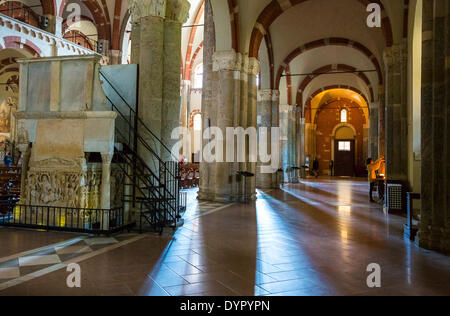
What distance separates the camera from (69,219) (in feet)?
19.8

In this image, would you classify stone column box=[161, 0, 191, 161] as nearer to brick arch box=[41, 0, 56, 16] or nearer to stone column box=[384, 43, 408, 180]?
stone column box=[384, 43, 408, 180]

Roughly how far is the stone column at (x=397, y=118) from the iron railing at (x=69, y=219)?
27.3 ft

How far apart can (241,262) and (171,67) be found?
440cm

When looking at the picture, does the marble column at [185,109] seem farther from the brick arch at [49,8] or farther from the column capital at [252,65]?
the column capital at [252,65]

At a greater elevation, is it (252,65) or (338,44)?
(338,44)

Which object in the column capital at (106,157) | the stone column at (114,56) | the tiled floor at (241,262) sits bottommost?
the tiled floor at (241,262)

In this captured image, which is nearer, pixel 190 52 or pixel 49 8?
pixel 49 8

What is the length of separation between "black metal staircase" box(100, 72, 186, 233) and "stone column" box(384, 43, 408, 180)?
23.6 feet

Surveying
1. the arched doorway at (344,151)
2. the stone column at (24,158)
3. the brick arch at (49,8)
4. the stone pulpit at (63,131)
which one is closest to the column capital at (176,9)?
the stone pulpit at (63,131)

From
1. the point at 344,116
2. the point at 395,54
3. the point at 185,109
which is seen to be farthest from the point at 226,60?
the point at 344,116

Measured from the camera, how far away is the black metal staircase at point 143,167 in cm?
624

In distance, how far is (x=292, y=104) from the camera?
76.3 feet

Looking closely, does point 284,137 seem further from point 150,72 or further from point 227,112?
point 150,72

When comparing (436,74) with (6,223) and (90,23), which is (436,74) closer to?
(6,223)
